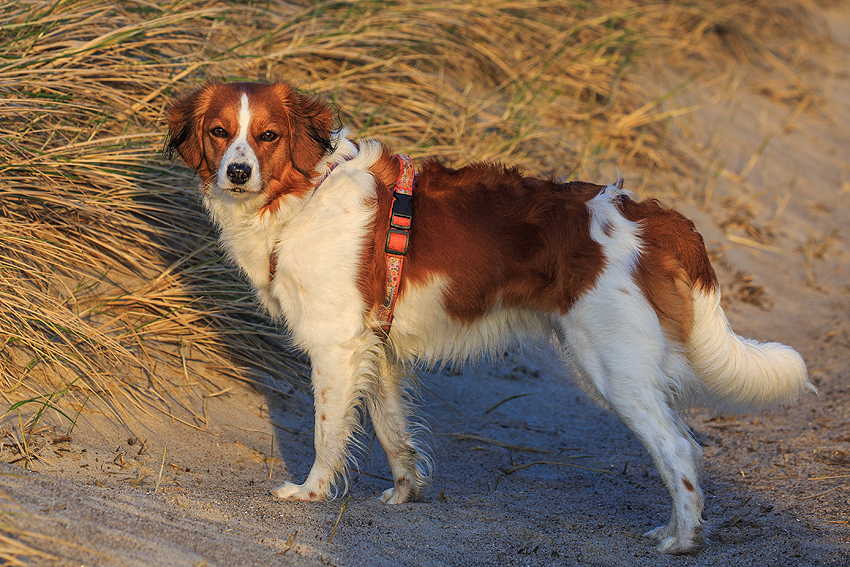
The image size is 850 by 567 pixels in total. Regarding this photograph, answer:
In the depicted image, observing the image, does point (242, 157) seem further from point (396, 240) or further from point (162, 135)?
point (162, 135)

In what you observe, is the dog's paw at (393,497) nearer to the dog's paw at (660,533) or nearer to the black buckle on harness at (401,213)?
the dog's paw at (660,533)

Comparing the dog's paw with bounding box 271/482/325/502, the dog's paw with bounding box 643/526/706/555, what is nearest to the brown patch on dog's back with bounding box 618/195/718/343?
the dog's paw with bounding box 643/526/706/555

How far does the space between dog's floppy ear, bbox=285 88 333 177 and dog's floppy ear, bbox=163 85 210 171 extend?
1.17 ft

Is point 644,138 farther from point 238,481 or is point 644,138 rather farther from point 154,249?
point 238,481

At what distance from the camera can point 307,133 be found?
2979 millimetres

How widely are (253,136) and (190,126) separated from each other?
338 millimetres

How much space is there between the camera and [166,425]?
3.45 metres

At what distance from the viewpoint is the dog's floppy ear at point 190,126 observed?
300 centimetres

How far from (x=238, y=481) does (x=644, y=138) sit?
491 cm

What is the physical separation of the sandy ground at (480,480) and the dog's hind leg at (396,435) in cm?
10

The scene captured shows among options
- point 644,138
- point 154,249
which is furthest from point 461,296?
point 644,138

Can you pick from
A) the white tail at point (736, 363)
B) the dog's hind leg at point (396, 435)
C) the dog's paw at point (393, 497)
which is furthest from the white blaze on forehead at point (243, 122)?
the white tail at point (736, 363)

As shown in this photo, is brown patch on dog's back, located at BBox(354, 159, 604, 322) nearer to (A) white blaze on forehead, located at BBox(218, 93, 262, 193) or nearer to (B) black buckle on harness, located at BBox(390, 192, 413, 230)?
(B) black buckle on harness, located at BBox(390, 192, 413, 230)

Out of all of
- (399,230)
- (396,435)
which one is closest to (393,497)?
(396,435)
